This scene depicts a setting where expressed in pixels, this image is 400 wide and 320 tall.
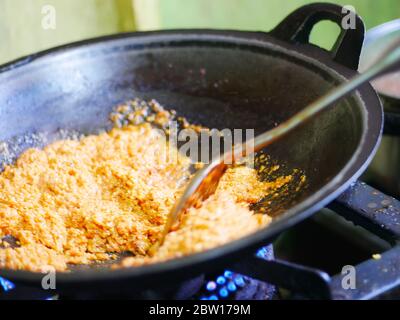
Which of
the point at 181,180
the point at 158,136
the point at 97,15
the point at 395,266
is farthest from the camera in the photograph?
the point at 97,15

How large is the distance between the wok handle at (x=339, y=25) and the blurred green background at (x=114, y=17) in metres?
0.87

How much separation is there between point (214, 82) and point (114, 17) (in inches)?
31.9

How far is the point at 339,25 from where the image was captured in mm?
1124

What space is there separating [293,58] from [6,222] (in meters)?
0.71

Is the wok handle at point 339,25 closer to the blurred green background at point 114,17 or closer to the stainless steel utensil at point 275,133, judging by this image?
the stainless steel utensil at point 275,133

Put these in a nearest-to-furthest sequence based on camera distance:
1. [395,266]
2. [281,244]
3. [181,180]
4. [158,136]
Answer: [395,266], [181,180], [158,136], [281,244]

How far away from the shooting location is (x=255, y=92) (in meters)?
1.33

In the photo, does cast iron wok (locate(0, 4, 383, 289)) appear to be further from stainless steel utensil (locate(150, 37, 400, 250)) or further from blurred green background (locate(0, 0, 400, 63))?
blurred green background (locate(0, 0, 400, 63))

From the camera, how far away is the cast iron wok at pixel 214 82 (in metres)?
1.11

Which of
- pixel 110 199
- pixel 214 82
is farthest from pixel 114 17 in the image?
pixel 110 199

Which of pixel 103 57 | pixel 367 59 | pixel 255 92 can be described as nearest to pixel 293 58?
pixel 255 92

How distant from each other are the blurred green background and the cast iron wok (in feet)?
1.94

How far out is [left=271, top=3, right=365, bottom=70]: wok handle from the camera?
1.08 meters
